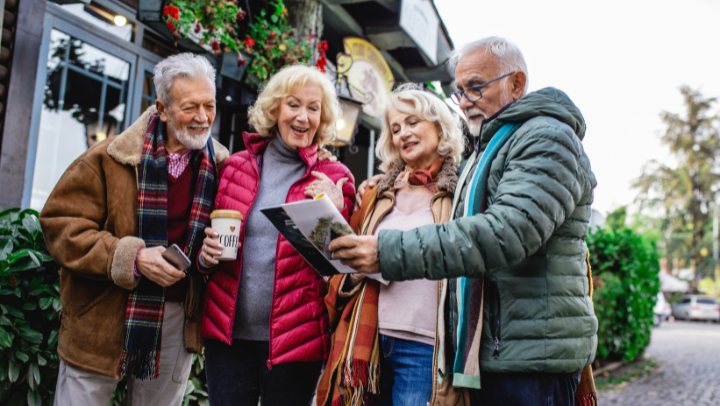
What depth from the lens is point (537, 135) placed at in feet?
4.48

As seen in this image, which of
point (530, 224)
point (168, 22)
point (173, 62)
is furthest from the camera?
point (168, 22)

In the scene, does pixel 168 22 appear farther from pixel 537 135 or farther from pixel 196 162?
pixel 537 135

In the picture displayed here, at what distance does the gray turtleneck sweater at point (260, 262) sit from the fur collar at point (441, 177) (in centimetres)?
38

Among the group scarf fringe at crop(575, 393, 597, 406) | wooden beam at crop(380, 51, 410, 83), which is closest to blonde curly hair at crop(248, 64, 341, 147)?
scarf fringe at crop(575, 393, 597, 406)

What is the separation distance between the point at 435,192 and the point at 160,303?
124 centimetres

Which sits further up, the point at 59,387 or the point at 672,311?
the point at 59,387

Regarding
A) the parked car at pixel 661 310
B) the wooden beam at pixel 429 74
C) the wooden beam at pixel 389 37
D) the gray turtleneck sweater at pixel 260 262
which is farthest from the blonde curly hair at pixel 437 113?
the parked car at pixel 661 310

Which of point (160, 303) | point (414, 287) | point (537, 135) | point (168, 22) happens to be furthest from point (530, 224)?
point (168, 22)

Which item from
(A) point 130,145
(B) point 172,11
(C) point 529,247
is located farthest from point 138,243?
(B) point 172,11

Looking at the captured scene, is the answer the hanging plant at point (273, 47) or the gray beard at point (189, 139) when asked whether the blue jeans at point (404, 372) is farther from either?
the hanging plant at point (273, 47)

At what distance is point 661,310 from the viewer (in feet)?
66.7

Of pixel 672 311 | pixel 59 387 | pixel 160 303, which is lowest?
pixel 672 311

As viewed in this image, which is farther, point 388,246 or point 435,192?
point 435,192

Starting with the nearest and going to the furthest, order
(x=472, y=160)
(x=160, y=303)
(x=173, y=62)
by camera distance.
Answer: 1. (x=472, y=160)
2. (x=160, y=303)
3. (x=173, y=62)
